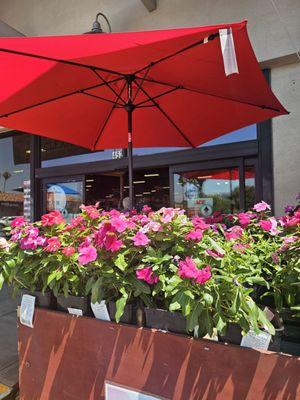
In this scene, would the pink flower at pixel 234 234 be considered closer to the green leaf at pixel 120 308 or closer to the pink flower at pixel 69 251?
the green leaf at pixel 120 308

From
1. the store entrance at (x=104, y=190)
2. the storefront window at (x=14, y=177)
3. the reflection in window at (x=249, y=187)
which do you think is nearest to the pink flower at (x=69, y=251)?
the reflection in window at (x=249, y=187)

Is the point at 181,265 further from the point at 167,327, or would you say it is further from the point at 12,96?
the point at 12,96

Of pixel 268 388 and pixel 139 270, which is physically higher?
pixel 139 270

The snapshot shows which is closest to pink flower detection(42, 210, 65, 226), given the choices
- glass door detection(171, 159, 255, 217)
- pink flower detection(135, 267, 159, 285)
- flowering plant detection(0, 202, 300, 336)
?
flowering plant detection(0, 202, 300, 336)

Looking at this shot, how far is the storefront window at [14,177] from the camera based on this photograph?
6988 mm

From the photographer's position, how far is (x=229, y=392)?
123cm

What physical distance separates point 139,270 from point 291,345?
2.57 ft

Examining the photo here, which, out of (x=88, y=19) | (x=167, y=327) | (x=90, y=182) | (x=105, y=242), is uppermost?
(x=88, y=19)

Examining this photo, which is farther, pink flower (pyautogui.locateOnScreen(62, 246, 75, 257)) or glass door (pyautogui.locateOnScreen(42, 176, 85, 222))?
glass door (pyautogui.locateOnScreen(42, 176, 85, 222))

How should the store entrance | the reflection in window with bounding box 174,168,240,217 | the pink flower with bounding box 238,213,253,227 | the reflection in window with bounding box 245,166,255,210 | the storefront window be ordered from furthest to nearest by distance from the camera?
the storefront window
the store entrance
the reflection in window with bounding box 174,168,240,217
the reflection in window with bounding box 245,166,255,210
the pink flower with bounding box 238,213,253,227

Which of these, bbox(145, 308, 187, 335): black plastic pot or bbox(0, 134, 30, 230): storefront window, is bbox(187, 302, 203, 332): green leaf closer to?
bbox(145, 308, 187, 335): black plastic pot

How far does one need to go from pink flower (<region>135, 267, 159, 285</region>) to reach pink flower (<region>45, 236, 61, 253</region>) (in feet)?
1.42

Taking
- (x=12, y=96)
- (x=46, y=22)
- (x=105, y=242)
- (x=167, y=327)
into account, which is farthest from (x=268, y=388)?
(x=46, y=22)

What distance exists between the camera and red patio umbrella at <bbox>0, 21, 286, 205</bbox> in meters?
1.94
